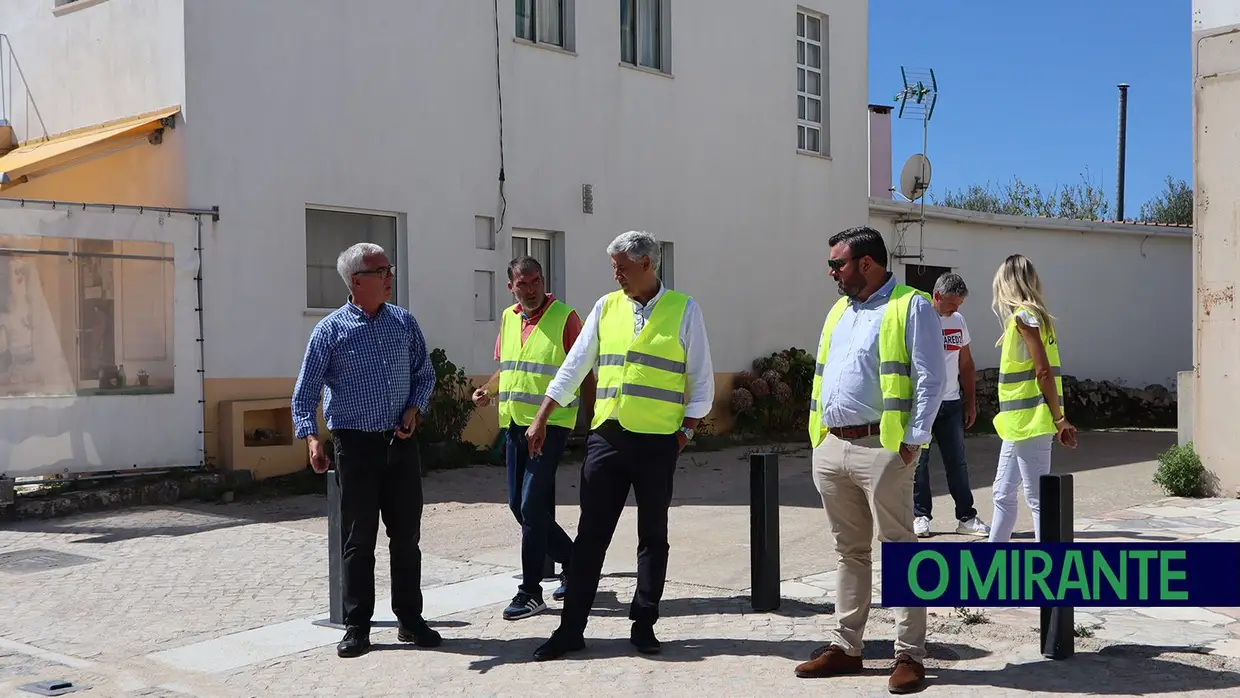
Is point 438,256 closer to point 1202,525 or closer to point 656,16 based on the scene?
point 656,16

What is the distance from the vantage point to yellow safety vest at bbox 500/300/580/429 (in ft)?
22.7

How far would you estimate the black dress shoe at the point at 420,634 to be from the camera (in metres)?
6.16

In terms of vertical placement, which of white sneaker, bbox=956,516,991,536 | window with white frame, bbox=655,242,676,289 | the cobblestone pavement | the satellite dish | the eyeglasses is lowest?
the cobblestone pavement

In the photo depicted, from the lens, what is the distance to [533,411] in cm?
691

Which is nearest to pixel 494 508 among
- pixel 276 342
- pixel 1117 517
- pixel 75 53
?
pixel 276 342

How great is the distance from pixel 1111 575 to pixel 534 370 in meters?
3.31

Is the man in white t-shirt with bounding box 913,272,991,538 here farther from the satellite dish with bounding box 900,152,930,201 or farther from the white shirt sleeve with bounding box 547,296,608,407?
the satellite dish with bounding box 900,152,930,201

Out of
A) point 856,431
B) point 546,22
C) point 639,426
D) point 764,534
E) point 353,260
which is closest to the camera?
point 856,431

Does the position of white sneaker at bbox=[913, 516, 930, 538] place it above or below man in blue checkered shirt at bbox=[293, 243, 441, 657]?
below

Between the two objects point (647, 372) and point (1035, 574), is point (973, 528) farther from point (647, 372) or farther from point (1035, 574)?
point (1035, 574)

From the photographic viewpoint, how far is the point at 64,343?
10.9m

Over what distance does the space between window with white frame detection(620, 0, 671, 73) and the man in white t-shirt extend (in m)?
7.98

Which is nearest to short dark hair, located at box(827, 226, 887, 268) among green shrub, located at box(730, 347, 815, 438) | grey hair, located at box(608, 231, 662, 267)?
grey hair, located at box(608, 231, 662, 267)

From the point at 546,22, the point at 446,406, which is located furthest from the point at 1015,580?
the point at 546,22
